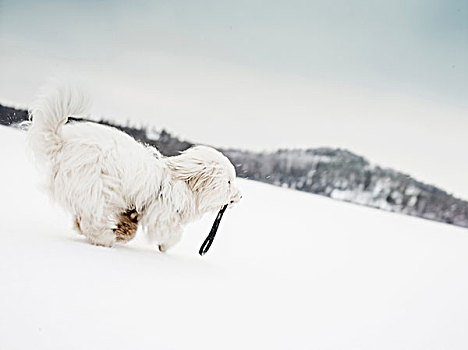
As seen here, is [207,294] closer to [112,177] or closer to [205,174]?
[112,177]

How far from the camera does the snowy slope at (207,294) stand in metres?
2.03

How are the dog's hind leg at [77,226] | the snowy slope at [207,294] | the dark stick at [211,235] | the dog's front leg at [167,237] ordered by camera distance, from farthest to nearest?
the dark stick at [211,235]
the dog's front leg at [167,237]
the dog's hind leg at [77,226]
the snowy slope at [207,294]

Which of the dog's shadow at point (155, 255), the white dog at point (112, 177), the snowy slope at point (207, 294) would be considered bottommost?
the dog's shadow at point (155, 255)

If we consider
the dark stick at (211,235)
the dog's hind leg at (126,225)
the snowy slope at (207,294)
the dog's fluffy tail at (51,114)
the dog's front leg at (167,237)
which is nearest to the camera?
the snowy slope at (207,294)

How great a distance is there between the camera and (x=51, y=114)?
11.7ft

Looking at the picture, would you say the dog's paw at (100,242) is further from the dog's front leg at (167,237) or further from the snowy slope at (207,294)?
the dog's front leg at (167,237)

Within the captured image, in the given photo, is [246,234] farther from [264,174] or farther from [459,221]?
[459,221]

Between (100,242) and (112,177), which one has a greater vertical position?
(112,177)

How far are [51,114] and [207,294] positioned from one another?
6.26 ft

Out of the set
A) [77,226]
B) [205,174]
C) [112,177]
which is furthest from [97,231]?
[205,174]

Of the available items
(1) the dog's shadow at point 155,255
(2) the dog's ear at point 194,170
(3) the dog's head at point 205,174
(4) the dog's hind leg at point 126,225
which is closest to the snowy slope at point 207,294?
(1) the dog's shadow at point 155,255

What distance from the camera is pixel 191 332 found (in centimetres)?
223

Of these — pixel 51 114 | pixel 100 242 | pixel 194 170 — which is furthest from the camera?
pixel 194 170

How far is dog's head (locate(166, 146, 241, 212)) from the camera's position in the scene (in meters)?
4.20
